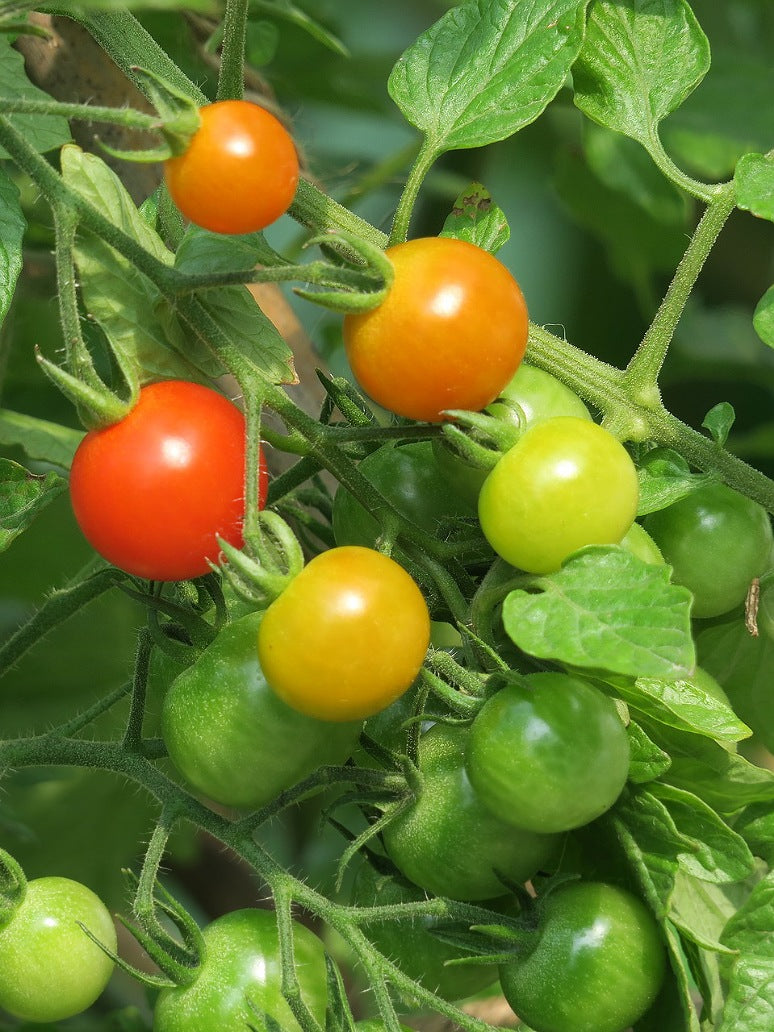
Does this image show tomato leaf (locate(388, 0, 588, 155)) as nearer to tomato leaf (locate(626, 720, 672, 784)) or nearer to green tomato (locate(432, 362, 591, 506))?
green tomato (locate(432, 362, 591, 506))

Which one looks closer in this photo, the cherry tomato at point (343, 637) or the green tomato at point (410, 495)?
the cherry tomato at point (343, 637)

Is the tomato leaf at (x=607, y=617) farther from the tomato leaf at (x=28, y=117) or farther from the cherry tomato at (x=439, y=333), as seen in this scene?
the tomato leaf at (x=28, y=117)

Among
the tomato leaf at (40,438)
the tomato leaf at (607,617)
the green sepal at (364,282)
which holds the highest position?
the green sepal at (364,282)

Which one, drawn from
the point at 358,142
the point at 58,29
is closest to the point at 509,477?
the point at 58,29

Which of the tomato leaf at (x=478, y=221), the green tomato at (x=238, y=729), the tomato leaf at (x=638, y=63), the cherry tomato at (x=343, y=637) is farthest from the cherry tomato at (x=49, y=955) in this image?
the tomato leaf at (x=638, y=63)

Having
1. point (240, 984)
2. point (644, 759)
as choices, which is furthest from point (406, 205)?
point (240, 984)
